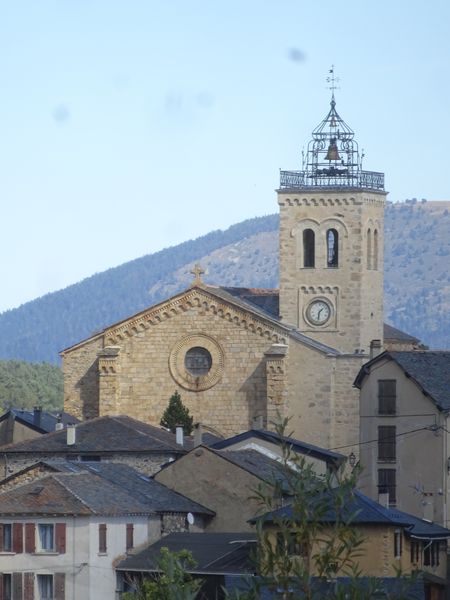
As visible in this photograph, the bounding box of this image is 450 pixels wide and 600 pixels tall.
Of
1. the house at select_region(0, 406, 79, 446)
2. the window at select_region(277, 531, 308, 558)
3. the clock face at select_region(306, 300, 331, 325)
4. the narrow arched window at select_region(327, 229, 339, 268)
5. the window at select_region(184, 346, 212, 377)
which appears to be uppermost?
the narrow arched window at select_region(327, 229, 339, 268)

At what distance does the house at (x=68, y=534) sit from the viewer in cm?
6278

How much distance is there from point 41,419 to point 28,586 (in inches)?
1295

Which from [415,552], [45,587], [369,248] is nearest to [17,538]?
[45,587]

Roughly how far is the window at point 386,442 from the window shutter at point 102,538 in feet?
45.0

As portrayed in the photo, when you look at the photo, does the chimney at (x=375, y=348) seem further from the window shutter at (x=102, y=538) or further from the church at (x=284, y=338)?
the window shutter at (x=102, y=538)

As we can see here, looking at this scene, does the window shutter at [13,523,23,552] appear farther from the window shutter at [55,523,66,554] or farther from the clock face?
the clock face

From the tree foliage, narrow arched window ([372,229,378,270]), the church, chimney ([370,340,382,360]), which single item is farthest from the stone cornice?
the tree foliage

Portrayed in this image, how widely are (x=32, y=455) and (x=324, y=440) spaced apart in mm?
18517

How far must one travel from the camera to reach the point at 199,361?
97875 mm

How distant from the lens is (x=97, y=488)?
6638 cm

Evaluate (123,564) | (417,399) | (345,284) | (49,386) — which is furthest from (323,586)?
(49,386)

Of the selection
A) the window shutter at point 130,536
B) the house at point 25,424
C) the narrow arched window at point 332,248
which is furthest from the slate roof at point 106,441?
the narrow arched window at point 332,248

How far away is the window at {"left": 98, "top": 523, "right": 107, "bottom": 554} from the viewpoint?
6356cm

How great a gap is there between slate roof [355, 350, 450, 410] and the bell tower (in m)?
20.6
